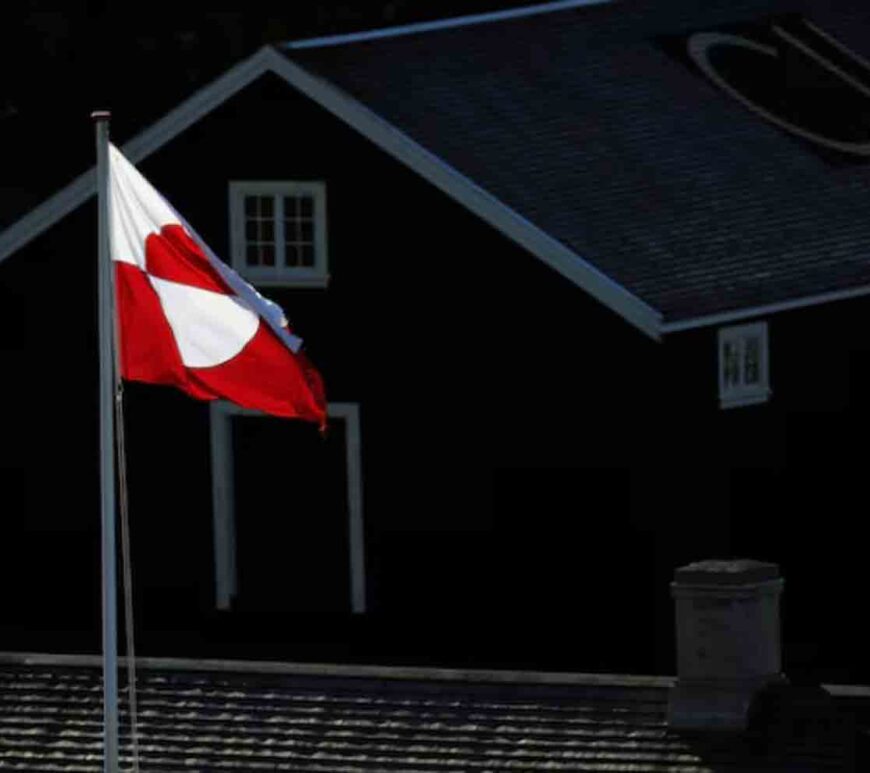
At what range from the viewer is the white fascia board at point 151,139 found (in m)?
47.7

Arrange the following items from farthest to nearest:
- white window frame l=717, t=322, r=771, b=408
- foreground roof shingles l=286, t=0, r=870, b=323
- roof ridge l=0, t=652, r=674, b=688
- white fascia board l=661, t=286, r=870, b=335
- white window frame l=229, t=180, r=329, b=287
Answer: white window frame l=229, t=180, r=329, b=287 → foreground roof shingles l=286, t=0, r=870, b=323 → white window frame l=717, t=322, r=771, b=408 → white fascia board l=661, t=286, r=870, b=335 → roof ridge l=0, t=652, r=674, b=688

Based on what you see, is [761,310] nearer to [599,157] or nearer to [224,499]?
[599,157]

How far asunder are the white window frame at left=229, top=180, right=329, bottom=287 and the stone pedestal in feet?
32.4

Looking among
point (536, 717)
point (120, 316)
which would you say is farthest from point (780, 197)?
point (120, 316)

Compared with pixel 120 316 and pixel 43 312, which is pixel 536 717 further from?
pixel 43 312

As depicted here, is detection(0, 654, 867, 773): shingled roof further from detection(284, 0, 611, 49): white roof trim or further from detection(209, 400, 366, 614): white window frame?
detection(284, 0, 611, 49): white roof trim

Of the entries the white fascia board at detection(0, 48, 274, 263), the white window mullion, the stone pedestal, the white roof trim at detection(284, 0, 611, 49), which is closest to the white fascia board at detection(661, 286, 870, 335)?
the white window mullion

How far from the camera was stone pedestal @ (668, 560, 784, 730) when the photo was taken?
38.6 meters

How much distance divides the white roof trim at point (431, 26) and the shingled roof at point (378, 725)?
31.9ft

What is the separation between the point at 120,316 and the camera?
32312 mm

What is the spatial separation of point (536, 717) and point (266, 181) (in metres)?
10.7

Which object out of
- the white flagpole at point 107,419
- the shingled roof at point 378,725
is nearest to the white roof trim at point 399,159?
the shingled roof at point 378,725

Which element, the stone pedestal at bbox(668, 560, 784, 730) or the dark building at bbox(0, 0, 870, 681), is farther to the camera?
the dark building at bbox(0, 0, 870, 681)

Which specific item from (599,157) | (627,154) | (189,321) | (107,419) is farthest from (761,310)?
(107,419)
